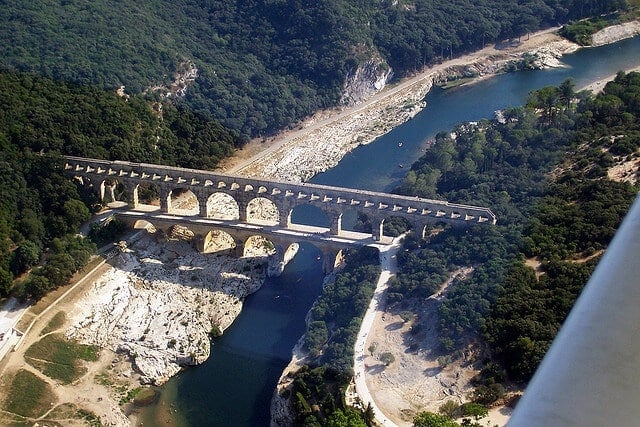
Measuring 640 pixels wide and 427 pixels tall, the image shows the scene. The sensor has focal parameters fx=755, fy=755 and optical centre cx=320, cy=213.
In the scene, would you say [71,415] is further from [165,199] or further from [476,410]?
[476,410]

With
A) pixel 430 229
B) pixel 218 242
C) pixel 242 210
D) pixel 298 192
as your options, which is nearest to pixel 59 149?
pixel 218 242

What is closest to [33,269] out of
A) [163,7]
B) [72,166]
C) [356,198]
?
[72,166]

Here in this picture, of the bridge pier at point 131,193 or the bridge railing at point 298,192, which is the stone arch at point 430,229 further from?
the bridge pier at point 131,193

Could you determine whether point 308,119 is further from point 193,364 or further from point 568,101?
point 193,364

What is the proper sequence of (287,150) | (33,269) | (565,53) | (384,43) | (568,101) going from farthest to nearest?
(565,53) < (384,43) < (287,150) < (568,101) < (33,269)

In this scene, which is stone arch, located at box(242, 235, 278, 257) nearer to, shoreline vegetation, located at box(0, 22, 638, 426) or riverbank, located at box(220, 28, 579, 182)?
shoreline vegetation, located at box(0, 22, 638, 426)

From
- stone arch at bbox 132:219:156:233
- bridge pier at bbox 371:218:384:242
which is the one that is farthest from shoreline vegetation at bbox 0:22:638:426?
bridge pier at bbox 371:218:384:242
